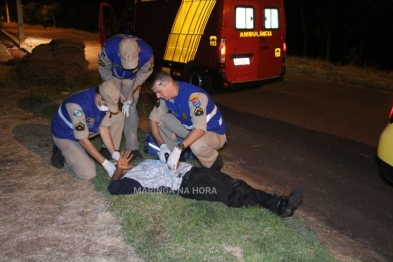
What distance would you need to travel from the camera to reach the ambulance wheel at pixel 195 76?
27.3 feet

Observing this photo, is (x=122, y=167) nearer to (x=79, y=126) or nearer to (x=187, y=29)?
(x=79, y=126)

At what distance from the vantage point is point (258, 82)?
8.33m

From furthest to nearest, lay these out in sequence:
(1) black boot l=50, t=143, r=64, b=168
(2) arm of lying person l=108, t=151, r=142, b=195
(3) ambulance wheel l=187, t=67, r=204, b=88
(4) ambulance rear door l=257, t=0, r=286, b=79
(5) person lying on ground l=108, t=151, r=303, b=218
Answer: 1. (3) ambulance wheel l=187, t=67, r=204, b=88
2. (4) ambulance rear door l=257, t=0, r=286, b=79
3. (1) black boot l=50, t=143, r=64, b=168
4. (2) arm of lying person l=108, t=151, r=142, b=195
5. (5) person lying on ground l=108, t=151, r=303, b=218

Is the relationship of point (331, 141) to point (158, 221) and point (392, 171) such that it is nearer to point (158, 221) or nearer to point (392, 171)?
point (392, 171)

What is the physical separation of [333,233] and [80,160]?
8.07 ft

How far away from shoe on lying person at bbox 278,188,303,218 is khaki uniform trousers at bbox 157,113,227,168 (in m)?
0.98

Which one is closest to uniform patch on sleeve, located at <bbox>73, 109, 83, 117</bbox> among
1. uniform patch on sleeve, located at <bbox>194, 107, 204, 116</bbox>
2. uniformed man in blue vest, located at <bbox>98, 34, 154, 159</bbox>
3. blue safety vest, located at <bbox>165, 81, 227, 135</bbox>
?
blue safety vest, located at <bbox>165, 81, 227, 135</bbox>

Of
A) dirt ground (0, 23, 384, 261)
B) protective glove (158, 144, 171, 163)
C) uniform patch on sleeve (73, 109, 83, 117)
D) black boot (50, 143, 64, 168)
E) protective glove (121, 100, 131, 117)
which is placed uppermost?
uniform patch on sleeve (73, 109, 83, 117)

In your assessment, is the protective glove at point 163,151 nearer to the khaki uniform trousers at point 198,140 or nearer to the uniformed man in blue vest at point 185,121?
the uniformed man in blue vest at point 185,121

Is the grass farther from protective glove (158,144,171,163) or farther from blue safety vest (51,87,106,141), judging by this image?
blue safety vest (51,87,106,141)

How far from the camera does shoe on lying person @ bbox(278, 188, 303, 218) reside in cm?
339

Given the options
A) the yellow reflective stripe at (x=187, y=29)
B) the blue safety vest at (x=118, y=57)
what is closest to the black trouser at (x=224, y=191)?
the blue safety vest at (x=118, y=57)

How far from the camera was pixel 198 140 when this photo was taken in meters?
4.02

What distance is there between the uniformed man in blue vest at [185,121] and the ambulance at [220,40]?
3519 mm
